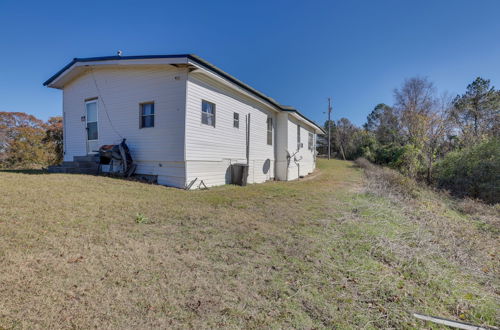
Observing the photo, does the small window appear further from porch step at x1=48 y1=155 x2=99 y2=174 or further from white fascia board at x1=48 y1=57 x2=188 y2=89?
porch step at x1=48 y1=155 x2=99 y2=174

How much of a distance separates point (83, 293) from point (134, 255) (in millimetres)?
759

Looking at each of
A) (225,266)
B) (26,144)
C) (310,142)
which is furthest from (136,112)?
(26,144)

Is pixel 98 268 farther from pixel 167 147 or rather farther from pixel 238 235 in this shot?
pixel 167 147

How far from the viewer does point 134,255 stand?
2701 millimetres

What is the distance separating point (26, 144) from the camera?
15633 mm

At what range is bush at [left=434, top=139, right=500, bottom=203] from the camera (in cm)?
812

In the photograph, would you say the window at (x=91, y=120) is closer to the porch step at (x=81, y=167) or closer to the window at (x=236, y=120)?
the porch step at (x=81, y=167)

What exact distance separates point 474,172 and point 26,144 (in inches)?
1051

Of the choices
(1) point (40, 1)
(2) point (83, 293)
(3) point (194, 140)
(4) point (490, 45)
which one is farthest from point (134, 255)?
(4) point (490, 45)

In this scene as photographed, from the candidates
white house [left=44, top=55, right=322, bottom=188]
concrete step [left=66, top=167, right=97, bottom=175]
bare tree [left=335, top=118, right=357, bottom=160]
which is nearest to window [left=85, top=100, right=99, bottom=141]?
white house [left=44, top=55, right=322, bottom=188]

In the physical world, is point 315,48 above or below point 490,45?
above

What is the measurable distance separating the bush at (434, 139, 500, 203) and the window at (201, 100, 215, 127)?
411 inches

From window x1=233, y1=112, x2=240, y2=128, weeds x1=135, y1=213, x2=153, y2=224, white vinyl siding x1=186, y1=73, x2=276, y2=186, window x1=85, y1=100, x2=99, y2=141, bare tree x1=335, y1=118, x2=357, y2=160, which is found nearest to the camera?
weeds x1=135, y1=213, x2=153, y2=224

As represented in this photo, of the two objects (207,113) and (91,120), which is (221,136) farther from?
(91,120)
